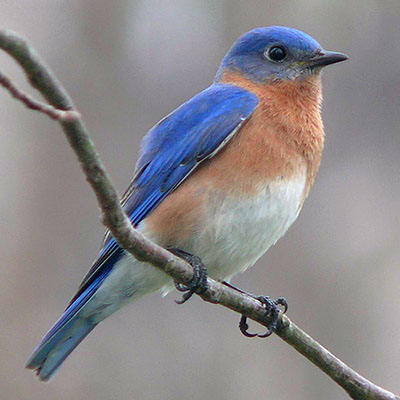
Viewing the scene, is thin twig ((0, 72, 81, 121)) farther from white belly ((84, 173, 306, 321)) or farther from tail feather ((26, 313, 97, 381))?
tail feather ((26, 313, 97, 381))

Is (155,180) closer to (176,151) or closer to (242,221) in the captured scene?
(176,151)

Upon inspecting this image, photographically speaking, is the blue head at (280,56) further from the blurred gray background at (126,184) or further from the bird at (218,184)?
the blurred gray background at (126,184)

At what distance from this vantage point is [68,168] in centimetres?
728

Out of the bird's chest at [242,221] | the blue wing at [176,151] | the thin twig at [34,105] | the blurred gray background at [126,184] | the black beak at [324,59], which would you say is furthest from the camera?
the blurred gray background at [126,184]

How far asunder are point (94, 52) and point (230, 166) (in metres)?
3.94

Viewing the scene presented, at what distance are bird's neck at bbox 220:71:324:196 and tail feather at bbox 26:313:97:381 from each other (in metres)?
1.45

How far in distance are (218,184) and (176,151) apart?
18.2 inches

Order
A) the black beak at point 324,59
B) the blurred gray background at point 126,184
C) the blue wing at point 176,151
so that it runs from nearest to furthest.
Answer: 1. the blue wing at point 176,151
2. the black beak at point 324,59
3. the blurred gray background at point 126,184

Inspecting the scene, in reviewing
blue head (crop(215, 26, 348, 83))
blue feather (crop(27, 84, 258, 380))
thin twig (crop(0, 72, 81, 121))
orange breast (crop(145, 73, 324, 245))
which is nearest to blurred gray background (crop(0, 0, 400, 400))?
blue head (crop(215, 26, 348, 83))

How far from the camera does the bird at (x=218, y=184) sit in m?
4.05

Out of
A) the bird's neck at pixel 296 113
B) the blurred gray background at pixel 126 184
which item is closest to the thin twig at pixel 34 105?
the bird's neck at pixel 296 113

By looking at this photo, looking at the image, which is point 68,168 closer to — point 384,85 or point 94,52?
point 94,52

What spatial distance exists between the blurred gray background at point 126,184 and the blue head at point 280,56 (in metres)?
2.06

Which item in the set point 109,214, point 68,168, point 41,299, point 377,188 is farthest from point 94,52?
point 109,214
